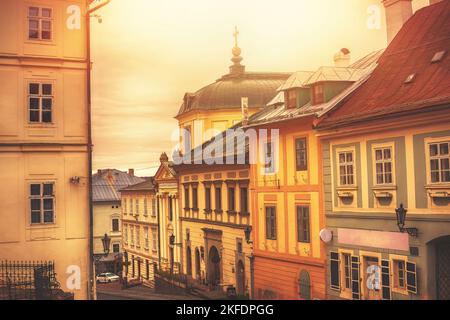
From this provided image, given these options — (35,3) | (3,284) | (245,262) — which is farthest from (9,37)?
(245,262)

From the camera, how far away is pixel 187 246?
35.2ft

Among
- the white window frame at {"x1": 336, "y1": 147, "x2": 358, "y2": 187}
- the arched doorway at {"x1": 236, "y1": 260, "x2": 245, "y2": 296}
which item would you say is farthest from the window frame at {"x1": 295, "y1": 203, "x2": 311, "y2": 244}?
the arched doorway at {"x1": 236, "y1": 260, "x2": 245, "y2": 296}

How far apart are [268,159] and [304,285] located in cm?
189

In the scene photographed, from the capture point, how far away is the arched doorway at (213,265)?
10500mm

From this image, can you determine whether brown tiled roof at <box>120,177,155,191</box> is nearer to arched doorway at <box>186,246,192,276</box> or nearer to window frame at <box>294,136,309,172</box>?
arched doorway at <box>186,246,192,276</box>

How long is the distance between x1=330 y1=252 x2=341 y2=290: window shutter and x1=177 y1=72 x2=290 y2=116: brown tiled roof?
9.14 ft

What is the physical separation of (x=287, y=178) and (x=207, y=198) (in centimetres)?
163

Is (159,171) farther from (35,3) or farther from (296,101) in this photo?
(35,3)

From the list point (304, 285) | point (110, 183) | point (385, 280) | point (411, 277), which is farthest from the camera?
point (110, 183)

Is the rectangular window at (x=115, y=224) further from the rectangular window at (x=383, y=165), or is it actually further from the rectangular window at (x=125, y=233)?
the rectangular window at (x=383, y=165)

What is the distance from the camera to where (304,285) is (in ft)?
30.8

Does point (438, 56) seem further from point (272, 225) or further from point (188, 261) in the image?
point (188, 261)

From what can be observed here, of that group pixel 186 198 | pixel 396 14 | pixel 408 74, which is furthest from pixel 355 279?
pixel 396 14
